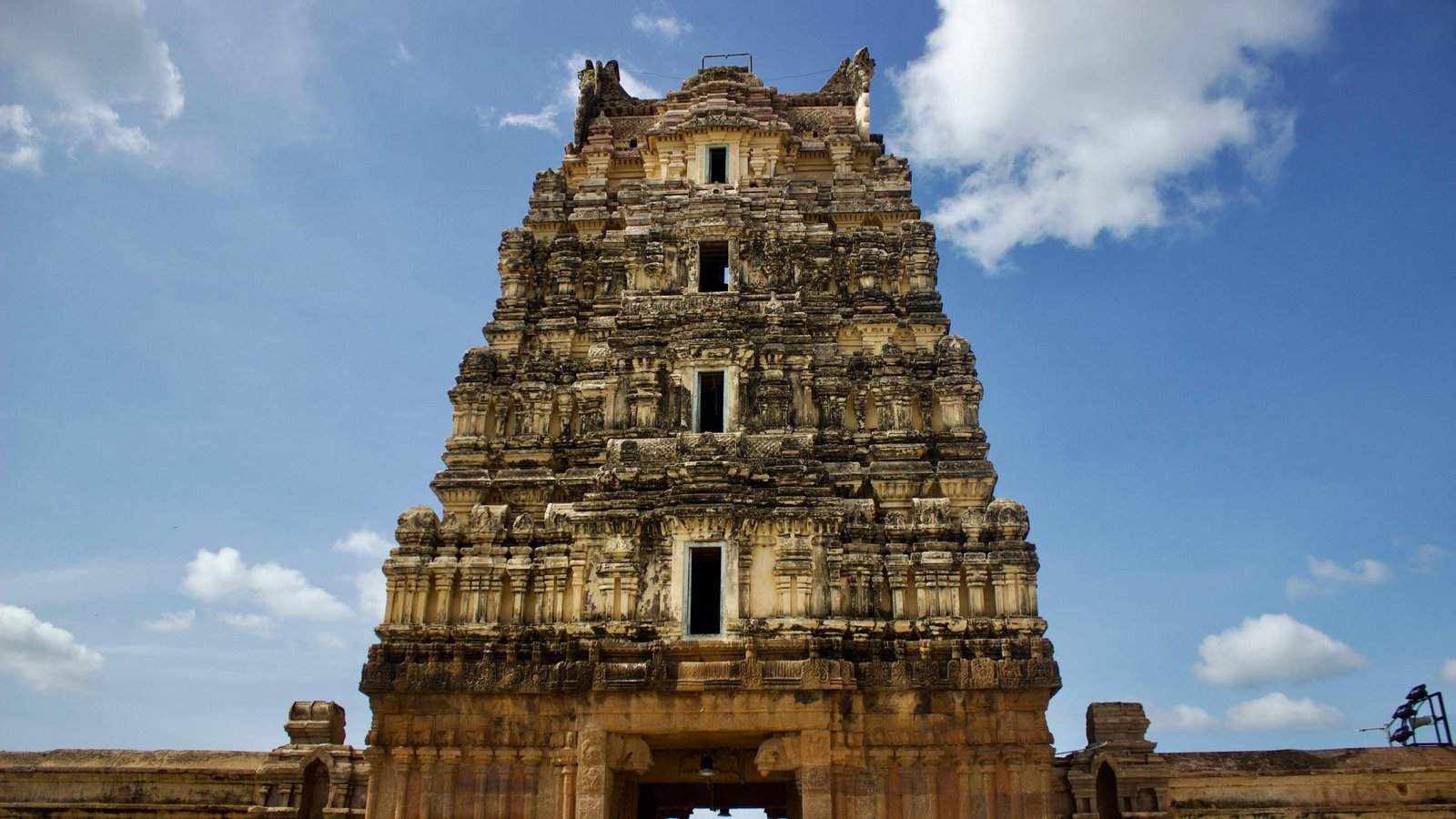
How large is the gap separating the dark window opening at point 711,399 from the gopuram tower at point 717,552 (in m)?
0.05

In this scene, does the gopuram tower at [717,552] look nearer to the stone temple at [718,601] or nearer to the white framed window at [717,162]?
the stone temple at [718,601]

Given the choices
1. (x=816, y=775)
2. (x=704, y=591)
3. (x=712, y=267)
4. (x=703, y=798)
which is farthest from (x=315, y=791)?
(x=712, y=267)

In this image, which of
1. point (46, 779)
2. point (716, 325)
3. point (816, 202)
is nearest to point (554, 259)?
point (716, 325)

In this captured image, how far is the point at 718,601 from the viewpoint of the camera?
1662cm

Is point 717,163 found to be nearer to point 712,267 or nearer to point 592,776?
point 712,267

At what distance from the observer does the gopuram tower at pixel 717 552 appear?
15336 mm

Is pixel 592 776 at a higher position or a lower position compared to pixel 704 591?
lower

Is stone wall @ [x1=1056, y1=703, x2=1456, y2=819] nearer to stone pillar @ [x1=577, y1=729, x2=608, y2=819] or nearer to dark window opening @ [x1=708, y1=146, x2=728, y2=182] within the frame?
stone pillar @ [x1=577, y1=729, x2=608, y2=819]

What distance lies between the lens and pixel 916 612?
53.5 feet

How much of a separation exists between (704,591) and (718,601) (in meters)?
0.32

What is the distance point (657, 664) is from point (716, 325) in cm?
626

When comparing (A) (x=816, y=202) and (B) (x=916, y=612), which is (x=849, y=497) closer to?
(B) (x=916, y=612)

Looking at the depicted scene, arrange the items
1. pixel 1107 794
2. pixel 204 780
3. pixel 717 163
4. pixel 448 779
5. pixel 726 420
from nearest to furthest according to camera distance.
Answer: pixel 448 779, pixel 1107 794, pixel 204 780, pixel 726 420, pixel 717 163

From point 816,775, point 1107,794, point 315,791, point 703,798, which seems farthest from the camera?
point 703,798
